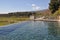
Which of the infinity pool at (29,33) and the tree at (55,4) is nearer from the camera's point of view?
the infinity pool at (29,33)

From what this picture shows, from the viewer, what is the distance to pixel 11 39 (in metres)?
13.1

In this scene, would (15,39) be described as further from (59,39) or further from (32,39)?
(59,39)

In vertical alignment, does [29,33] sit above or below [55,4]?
below

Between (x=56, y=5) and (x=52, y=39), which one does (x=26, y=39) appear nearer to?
(x=52, y=39)

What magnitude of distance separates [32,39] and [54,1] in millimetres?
39045

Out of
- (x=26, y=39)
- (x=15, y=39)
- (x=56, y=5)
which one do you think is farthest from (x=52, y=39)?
(x=56, y=5)

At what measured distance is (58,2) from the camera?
167 ft

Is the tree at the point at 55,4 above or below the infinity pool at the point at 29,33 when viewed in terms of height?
above

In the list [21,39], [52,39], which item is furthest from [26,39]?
[52,39]

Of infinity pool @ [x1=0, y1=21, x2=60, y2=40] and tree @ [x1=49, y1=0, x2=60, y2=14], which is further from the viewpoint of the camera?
tree @ [x1=49, y1=0, x2=60, y2=14]

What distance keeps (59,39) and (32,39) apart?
7.45 feet

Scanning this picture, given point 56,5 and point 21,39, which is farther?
point 56,5

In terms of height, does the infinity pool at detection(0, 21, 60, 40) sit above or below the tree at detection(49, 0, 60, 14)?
below

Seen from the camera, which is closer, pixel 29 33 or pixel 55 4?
pixel 29 33
